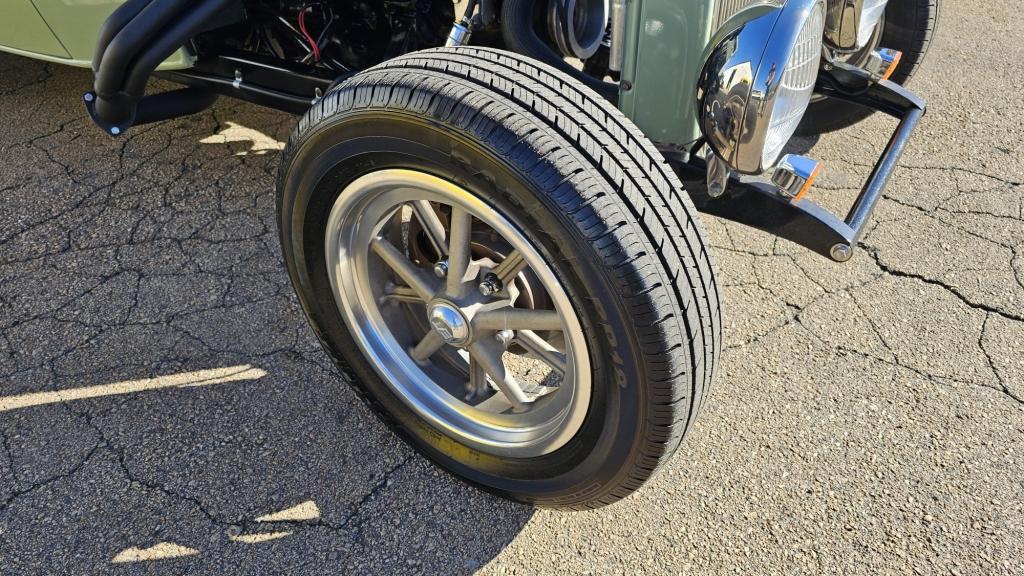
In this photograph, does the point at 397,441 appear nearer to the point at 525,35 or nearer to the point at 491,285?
the point at 491,285

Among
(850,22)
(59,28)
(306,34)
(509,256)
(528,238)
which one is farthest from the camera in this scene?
(59,28)

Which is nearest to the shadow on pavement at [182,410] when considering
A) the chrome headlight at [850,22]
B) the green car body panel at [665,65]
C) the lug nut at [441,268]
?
the lug nut at [441,268]

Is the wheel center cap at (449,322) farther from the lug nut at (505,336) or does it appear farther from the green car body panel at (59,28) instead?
the green car body panel at (59,28)

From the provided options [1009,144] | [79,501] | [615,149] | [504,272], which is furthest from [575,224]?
[1009,144]

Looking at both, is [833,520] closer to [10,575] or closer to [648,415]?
[648,415]

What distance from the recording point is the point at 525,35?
80.8 inches

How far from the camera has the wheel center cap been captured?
5.63ft

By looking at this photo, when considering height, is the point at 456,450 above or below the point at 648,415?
below

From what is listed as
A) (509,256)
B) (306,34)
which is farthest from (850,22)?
(306,34)

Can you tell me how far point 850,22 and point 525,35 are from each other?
2.91 feet

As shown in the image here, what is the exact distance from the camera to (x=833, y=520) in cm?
185

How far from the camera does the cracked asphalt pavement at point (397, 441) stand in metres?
1.80

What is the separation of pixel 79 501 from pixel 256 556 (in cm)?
52

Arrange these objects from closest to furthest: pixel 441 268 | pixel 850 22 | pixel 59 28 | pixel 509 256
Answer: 1. pixel 509 256
2. pixel 441 268
3. pixel 850 22
4. pixel 59 28
